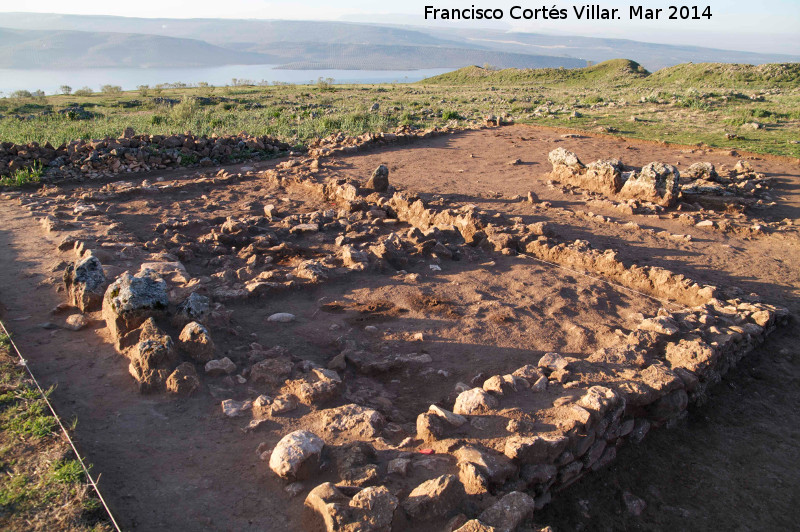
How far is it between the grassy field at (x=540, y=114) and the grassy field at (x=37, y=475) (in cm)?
1105

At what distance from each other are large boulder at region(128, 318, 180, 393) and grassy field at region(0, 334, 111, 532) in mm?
586

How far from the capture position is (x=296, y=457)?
291cm

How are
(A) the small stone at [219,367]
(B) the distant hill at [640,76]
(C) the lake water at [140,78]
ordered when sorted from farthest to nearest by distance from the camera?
(C) the lake water at [140,78]
(B) the distant hill at [640,76]
(A) the small stone at [219,367]

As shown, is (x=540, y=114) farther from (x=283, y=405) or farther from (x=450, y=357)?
(x=283, y=405)

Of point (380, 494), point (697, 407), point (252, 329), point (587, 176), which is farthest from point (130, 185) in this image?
point (697, 407)

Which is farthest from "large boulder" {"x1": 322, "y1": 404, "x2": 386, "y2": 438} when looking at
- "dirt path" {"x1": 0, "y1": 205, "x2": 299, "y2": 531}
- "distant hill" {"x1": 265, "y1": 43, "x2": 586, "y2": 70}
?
"distant hill" {"x1": 265, "y1": 43, "x2": 586, "y2": 70}

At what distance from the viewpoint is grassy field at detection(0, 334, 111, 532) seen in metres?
2.57

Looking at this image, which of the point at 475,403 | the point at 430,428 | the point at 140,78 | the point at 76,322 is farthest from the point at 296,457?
the point at 140,78

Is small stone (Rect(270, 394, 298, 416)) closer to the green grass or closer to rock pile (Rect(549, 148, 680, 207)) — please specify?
rock pile (Rect(549, 148, 680, 207))

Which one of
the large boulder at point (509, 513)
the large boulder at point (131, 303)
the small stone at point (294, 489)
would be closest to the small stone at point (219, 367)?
the large boulder at point (131, 303)

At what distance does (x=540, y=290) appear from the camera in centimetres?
566

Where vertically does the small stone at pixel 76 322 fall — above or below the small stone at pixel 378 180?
below

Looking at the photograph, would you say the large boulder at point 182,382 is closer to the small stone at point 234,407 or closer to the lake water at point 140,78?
the small stone at point 234,407

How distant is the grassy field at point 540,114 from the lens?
13.6m
